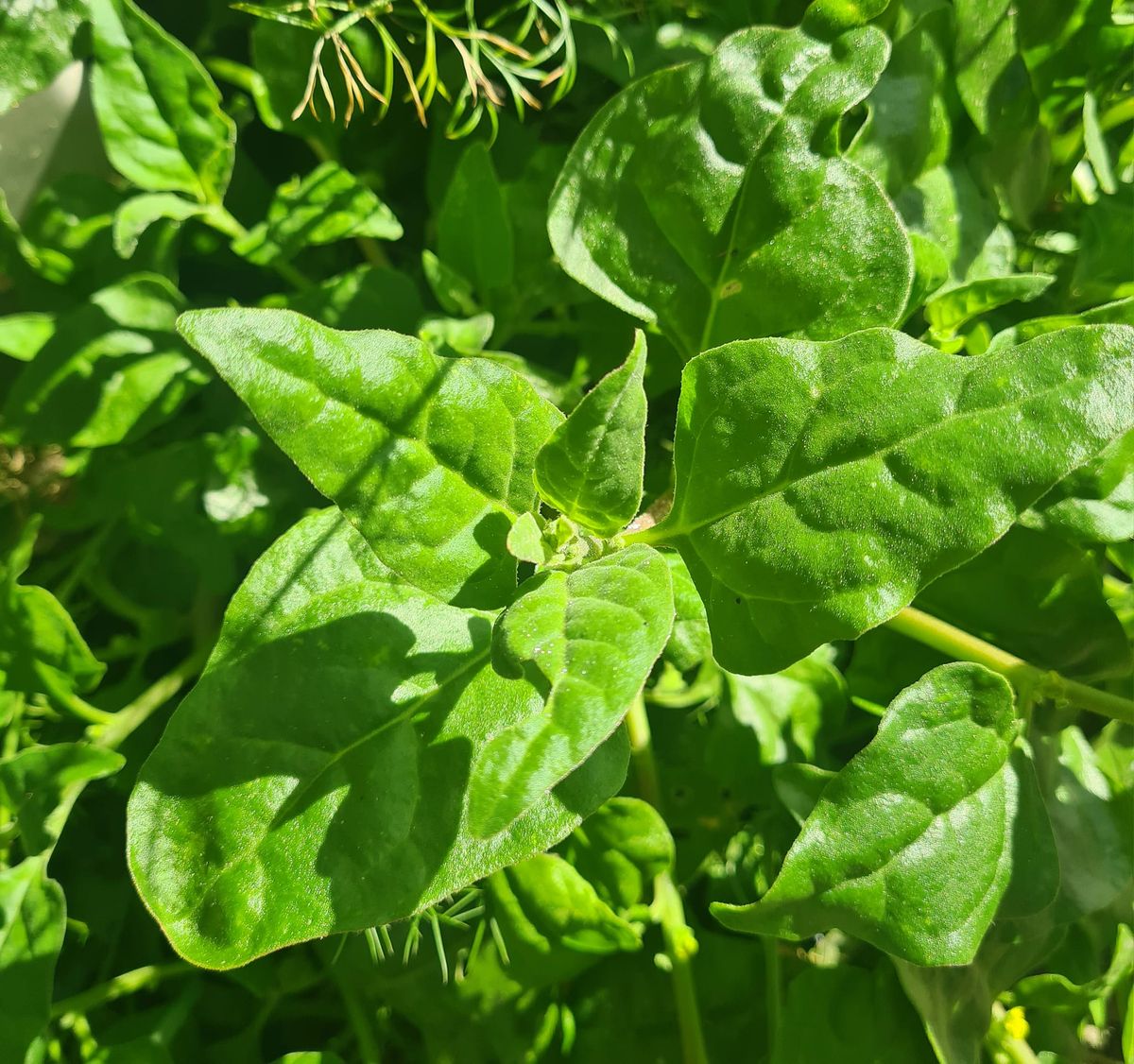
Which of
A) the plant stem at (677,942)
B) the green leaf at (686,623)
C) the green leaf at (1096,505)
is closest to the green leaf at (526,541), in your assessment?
the green leaf at (686,623)

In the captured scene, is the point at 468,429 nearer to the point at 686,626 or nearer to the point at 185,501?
the point at 686,626

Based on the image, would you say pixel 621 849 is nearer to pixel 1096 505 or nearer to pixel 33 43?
pixel 1096 505

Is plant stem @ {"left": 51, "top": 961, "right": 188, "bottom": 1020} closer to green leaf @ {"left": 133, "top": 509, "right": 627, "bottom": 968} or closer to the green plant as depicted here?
the green plant

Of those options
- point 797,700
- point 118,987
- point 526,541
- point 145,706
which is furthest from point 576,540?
point 118,987

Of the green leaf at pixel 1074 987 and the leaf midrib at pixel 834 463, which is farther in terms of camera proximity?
the green leaf at pixel 1074 987

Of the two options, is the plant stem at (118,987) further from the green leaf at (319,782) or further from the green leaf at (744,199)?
the green leaf at (744,199)

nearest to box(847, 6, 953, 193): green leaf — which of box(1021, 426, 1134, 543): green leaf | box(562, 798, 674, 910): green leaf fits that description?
box(1021, 426, 1134, 543): green leaf
